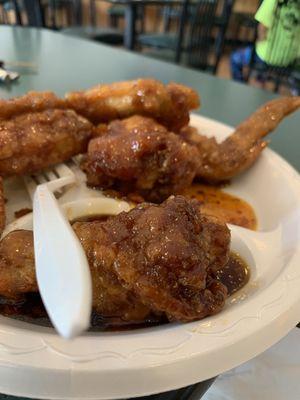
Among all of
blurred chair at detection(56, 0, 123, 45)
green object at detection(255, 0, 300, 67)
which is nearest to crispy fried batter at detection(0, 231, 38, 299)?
green object at detection(255, 0, 300, 67)

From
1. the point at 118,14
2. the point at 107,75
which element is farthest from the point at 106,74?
the point at 118,14

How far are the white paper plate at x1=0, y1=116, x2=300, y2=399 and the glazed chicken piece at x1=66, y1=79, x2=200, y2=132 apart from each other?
26.2 inches

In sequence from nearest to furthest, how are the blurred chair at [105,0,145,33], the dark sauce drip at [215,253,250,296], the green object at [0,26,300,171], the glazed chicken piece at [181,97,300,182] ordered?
the dark sauce drip at [215,253,250,296] → the glazed chicken piece at [181,97,300,182] → the green object at [0,26,300,171] → the blurred chair at [105,0,145,33]

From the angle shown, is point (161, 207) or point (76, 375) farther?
point (161, 207)

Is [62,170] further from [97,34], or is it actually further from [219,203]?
[97,34]

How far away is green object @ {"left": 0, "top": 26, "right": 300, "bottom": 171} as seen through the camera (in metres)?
2.04

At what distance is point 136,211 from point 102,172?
1.36 feet

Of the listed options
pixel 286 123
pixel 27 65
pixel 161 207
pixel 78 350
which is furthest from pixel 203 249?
pixel 27 65

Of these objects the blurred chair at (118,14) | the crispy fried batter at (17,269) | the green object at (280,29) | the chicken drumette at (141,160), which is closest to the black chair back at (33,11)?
the blurred chair at (118,14)

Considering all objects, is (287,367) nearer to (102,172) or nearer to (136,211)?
(136,211)

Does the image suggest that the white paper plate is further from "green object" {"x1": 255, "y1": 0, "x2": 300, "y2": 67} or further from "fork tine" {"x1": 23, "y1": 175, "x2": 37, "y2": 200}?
"green object" {"x1": 255, "y1": 0, "x2": 300, "y2": 67}

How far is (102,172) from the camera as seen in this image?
1246 millimetres

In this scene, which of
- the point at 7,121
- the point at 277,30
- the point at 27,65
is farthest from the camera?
the point at 27,65

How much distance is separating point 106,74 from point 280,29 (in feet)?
3.35
